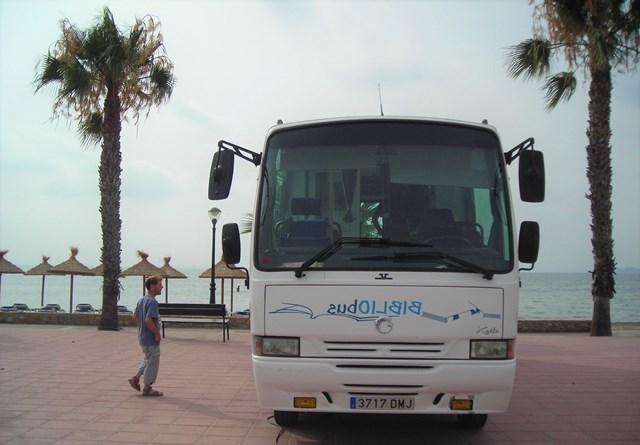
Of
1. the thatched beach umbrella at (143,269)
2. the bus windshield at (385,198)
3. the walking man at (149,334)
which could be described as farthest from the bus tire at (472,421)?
the thatched beach umbrella at (143,269)

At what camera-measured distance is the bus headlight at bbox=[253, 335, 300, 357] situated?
528cm

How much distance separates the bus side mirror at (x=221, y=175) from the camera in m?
5.94

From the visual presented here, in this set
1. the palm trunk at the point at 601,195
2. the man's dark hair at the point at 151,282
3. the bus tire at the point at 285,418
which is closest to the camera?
the bus tire at the point at 285,418

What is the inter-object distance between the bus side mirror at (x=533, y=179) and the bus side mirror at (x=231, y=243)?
260 cm

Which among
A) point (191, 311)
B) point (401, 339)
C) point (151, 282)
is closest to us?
point (401, 339)

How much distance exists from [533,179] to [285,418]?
3382 mm

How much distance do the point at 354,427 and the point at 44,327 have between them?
41.6ft

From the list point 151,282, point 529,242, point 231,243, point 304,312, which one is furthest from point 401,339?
point 151,282

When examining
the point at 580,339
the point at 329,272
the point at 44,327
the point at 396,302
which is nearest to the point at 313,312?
the point at 329,272

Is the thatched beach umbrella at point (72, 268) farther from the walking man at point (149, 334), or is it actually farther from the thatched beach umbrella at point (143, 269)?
the walking man at point (149, 334)

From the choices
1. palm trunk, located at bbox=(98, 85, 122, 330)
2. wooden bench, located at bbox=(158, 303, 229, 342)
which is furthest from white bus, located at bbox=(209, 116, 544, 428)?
palm trunk, located at bbox=(98, 85, 122, 330)

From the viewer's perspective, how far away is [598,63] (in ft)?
48.3

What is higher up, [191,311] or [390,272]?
[390,272]

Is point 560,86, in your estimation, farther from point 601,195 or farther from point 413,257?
point 413,257
